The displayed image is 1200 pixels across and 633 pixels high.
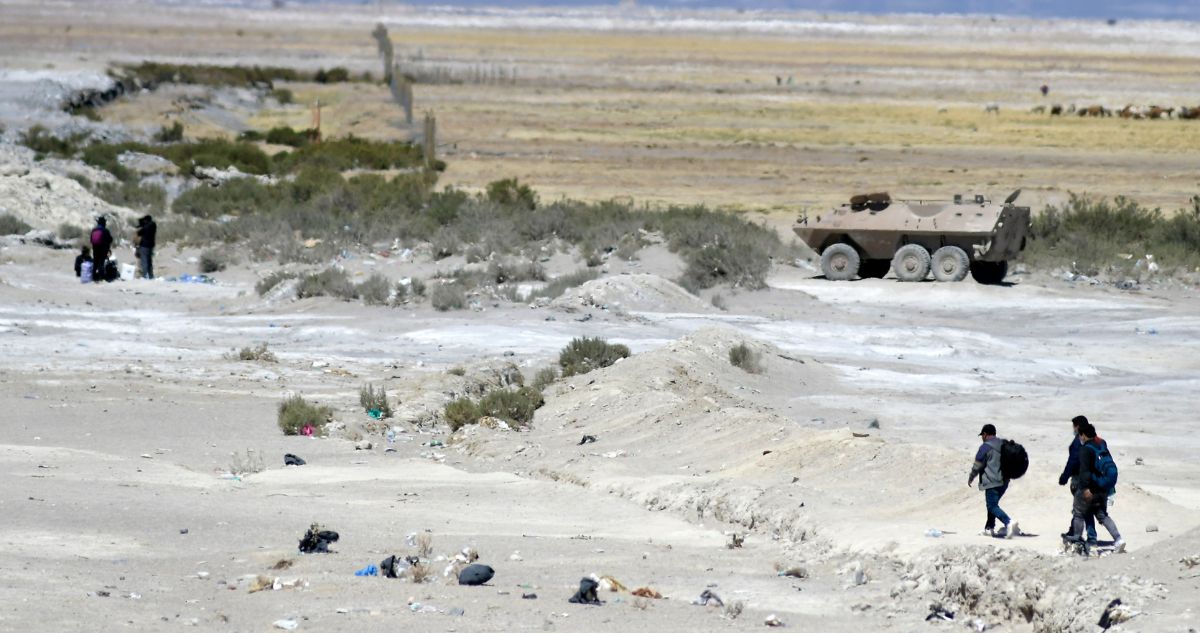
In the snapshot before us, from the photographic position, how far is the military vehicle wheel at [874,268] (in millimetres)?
27391

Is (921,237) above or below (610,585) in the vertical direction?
above

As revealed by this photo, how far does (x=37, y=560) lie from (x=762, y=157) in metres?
39.9

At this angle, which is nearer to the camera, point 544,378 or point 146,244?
point 544,378

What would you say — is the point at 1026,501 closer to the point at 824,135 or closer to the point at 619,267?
the point at 619,267

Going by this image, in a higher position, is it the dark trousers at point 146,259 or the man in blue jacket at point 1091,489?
the man in blue jacket at point 1091,489

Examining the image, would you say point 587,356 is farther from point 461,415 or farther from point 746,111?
point 746,111

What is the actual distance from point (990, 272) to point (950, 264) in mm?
1121

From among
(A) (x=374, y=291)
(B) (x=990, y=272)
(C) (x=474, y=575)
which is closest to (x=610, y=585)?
(C) (x=474, y=575)

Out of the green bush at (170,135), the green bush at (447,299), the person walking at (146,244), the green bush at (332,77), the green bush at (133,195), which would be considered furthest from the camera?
the green bush at (332,77)

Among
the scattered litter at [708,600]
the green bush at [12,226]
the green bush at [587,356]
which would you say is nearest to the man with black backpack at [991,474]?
the scattered litter at [708,600]

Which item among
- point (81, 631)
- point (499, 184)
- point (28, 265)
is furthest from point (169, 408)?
point (499, 184)

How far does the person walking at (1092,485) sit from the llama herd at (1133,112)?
5493cm

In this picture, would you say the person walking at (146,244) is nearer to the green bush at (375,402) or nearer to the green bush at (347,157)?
the green bush at (375,402)

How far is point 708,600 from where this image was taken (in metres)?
9.80
